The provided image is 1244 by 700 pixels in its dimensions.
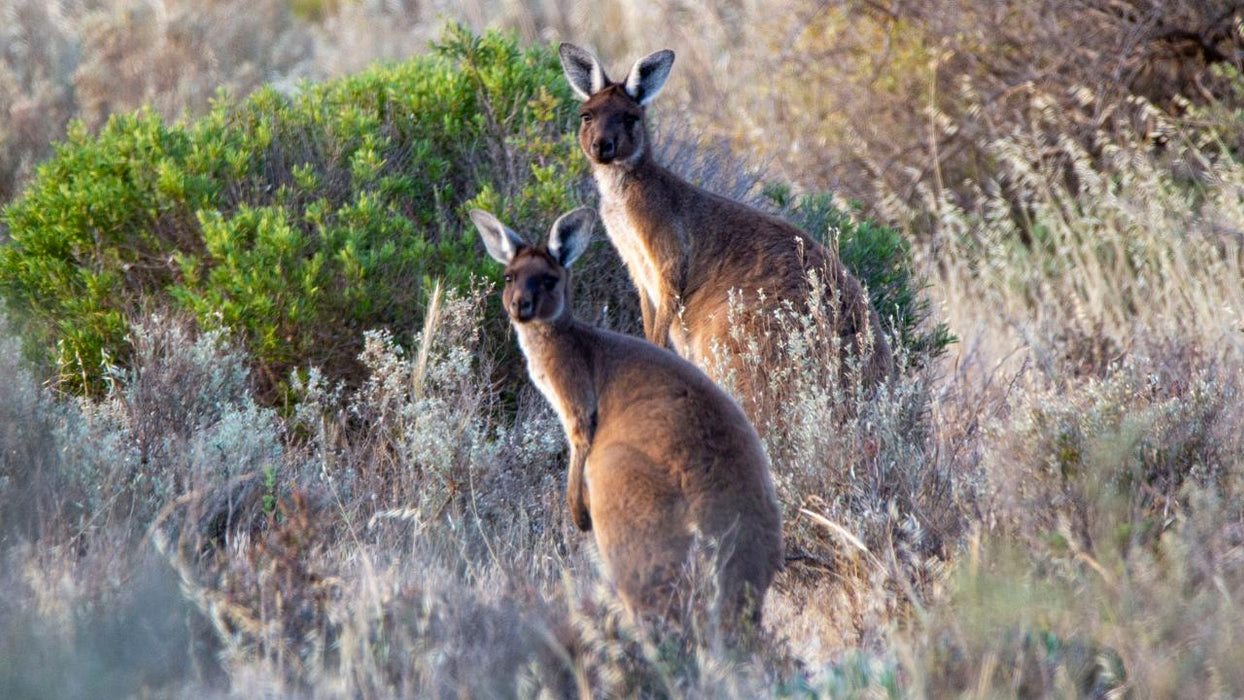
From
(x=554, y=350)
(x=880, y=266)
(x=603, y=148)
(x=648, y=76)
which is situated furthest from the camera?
(x=880, y=266)

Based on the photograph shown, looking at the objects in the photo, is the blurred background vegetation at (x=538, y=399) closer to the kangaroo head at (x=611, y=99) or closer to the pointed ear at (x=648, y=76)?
the kangaroo head at (x=611, y=99)

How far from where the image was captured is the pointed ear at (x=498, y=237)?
15.3 ft

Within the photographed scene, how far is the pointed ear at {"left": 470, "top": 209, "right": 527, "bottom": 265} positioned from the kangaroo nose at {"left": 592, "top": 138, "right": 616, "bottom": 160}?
4.29ft

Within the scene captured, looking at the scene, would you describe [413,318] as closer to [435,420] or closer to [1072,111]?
[435,420]

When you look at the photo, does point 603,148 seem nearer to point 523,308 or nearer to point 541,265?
point 541,265

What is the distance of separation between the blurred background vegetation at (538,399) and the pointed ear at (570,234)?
Answer: 1.05m

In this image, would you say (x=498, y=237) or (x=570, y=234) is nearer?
(x=570, y=234)

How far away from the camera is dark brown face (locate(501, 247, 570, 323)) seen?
4.50 m

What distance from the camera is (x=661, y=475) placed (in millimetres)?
3920

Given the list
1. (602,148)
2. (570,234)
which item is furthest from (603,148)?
(570,234)

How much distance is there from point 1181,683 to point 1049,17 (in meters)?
7.16

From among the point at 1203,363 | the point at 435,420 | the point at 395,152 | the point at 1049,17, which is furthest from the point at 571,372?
the point at 1049,17

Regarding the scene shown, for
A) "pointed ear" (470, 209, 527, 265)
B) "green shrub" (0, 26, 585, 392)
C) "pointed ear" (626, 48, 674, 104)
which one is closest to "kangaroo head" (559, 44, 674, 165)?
"pointed ear" (626, 48, 674, 104)

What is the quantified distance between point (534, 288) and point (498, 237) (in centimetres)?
35
